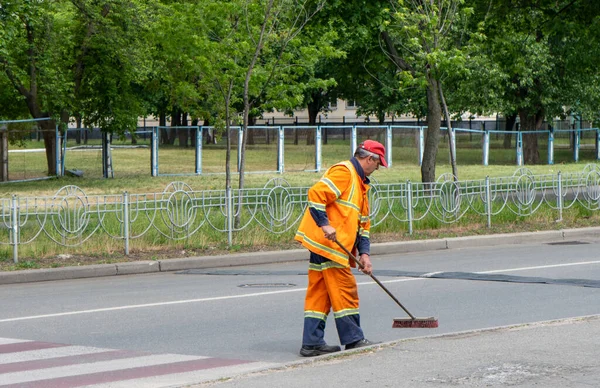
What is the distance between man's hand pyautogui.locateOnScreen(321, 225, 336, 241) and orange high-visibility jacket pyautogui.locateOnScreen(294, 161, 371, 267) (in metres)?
0.16

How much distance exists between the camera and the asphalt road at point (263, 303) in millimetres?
8742

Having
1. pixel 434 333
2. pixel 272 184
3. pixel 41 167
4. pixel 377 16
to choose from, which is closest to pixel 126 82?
pixel 41 167

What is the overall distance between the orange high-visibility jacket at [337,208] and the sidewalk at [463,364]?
0.85m

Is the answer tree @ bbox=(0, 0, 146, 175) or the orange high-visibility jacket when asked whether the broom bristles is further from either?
tree @ bbox=(0, 0, 146, 175)

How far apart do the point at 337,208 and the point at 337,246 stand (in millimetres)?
312

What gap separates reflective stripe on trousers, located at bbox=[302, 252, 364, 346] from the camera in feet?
25.4

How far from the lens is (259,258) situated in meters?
14.9

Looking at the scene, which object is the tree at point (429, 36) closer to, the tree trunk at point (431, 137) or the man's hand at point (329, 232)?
the tree trunk at point (431, 137)

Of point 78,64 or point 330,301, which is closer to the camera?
point 330,301

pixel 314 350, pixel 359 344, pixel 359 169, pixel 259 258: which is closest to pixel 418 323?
pixel 359 344

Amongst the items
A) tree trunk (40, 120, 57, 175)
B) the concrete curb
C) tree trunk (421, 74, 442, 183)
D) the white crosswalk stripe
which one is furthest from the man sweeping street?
tree trunk (40, 120, 57, 175)

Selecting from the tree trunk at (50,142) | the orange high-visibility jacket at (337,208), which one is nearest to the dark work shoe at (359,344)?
the orange high-visibility jacket at (337,208)

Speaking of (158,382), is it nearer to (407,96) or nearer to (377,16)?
(377,16)

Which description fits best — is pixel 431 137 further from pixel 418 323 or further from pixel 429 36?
pixel 418 323
